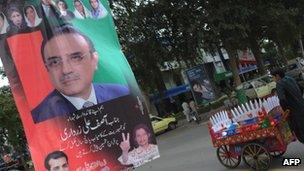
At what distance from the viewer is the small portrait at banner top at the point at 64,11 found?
354 centimetres

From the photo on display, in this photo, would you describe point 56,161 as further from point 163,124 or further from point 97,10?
point 163,124

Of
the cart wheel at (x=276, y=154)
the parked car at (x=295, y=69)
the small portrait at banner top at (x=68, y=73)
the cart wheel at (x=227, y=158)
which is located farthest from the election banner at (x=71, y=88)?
the parked car at (x=295, y=69)

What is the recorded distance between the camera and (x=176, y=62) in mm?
34094

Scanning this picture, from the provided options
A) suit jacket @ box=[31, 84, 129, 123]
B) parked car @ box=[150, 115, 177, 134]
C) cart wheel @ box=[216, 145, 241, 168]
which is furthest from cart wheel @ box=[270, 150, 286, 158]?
parked car @ box=[150, 115, 177, 134]

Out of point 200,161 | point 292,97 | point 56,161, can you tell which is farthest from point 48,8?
point 200,161

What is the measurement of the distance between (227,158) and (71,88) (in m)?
8.00

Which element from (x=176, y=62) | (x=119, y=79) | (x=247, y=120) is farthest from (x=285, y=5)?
(x=119, y=79)

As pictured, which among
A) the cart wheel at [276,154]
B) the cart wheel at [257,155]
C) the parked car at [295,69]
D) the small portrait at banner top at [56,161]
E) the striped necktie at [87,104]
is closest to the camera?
the small portrait at banner top at [56,161]

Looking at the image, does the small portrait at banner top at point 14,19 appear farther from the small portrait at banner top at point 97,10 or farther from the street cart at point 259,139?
the street cart at point 259,139

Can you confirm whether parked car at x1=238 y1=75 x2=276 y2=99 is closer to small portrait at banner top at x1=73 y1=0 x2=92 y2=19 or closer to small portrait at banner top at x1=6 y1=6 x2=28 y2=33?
small portrait at banner top at x1=73 y1=0 x2=92 y2=19

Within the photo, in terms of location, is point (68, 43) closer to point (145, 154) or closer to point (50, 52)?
point (50, 52)

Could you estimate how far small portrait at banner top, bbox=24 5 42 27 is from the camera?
3.44 meters

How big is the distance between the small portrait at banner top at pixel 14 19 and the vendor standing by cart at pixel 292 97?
6.31 meters

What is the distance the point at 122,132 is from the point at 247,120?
687 centimetres
